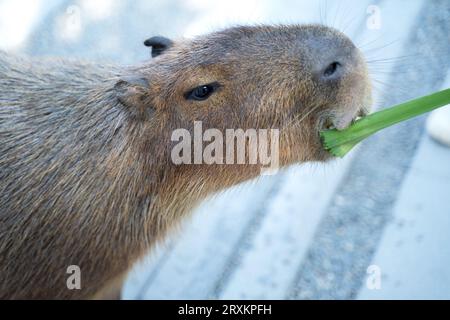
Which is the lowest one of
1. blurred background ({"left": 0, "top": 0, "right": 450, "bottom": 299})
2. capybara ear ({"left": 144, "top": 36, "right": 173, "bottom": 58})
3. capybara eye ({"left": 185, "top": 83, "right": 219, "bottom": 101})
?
blurred background ({"left": 0, "top": 0, "right": 450, "bottom": 299})

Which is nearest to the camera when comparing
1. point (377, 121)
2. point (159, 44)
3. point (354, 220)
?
point (377, 121)

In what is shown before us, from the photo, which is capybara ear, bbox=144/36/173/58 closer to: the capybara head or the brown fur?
the brown fur

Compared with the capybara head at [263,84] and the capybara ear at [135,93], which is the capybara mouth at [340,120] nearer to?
the capybara head at [263,84]

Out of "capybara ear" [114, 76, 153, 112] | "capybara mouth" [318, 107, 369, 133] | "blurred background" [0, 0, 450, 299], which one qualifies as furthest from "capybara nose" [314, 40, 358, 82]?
"blurred background" [0, 0, 450, 299]

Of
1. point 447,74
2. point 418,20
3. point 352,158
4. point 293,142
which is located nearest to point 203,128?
point 293,142

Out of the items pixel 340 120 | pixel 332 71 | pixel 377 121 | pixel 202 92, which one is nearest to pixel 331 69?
pixel 332 71

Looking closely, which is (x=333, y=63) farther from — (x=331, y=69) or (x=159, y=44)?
(x=159, y=44)
